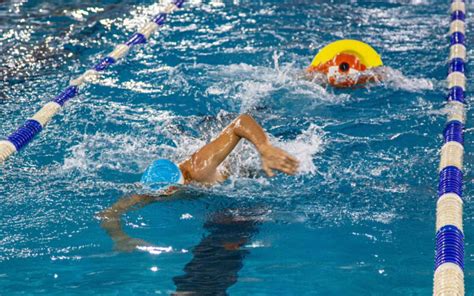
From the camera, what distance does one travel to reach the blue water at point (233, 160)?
3311 millimetres

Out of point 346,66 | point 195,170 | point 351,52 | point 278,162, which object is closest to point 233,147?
point 195,170

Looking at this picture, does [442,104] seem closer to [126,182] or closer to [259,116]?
[259,116]

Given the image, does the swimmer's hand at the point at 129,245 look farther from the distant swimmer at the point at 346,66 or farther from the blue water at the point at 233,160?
the distant swimmer at the point at 346,66

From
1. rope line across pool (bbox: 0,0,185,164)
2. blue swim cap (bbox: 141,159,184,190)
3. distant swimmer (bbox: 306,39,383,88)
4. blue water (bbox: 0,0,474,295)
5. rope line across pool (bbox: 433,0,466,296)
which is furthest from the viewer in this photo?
distant swimmer (bbox: 306,39,383,88)

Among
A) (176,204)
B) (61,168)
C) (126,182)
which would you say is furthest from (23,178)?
(176,204)

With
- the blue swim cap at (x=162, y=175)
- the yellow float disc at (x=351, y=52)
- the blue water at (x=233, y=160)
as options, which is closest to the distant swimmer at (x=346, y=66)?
the yellow float disc at (x=351, y=52)

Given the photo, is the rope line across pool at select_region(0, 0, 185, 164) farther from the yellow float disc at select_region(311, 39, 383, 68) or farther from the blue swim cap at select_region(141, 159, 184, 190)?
the yellow float disc at select_region(311, 39, 383, 68)

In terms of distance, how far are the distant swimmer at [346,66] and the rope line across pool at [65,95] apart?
182 centimetres

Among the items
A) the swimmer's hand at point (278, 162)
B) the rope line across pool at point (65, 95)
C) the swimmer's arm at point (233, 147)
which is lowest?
the swimmer's hand at point (278, 162)

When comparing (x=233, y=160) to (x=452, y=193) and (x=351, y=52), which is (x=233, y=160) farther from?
(x=351, y=52)

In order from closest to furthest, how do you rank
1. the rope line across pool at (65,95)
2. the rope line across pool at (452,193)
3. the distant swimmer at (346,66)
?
the rope line across pool at (452,193)
the rope line across pool at (65,95)
the distant swimmer at (346,66)

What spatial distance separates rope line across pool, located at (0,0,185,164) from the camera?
4.68m

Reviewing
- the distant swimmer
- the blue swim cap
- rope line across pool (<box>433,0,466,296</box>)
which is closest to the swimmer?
the blue swim cap

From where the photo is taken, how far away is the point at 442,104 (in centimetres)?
522
